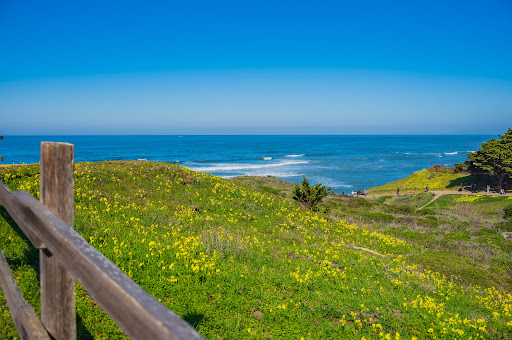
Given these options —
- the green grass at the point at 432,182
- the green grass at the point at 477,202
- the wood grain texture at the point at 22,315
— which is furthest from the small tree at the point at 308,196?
the green grass at the point at 432,182

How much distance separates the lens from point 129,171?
15672 mm

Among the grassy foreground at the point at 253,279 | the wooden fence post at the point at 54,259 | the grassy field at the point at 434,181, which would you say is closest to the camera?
the wooden fence post at the point at 54,259

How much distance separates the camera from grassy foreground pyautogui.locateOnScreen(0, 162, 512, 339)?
5.14 m

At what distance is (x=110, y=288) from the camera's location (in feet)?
5.11

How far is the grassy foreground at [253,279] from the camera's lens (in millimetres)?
5141

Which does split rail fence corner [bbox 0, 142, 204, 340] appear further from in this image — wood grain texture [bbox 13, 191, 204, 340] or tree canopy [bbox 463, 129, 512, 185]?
tree canopy [bbox 463, 129, 512, 185]

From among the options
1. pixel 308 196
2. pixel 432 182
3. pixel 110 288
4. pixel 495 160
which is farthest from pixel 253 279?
pixel 432 182

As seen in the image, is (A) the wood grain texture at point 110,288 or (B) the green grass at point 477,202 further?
(B) the green grass at point 477,202

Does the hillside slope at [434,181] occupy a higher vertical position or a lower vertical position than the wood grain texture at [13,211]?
lower

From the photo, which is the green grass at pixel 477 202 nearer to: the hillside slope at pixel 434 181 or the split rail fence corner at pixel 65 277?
the hillside slope at pixel 434 181

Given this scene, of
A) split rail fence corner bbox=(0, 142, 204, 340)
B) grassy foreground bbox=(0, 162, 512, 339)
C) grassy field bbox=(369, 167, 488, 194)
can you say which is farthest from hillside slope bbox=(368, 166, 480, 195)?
split rail fence corner bbox=(0, 142, 204, 340)

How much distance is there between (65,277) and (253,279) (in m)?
4.75

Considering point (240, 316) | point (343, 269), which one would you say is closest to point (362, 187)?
point (343, 269)

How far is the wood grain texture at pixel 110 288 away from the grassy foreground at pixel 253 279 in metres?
2.66
